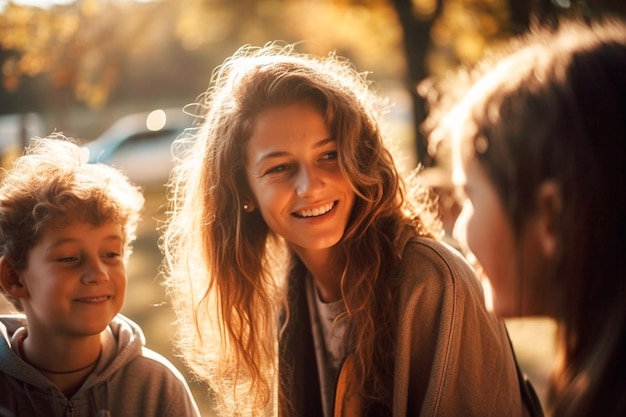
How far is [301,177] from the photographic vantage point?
2.55 metres

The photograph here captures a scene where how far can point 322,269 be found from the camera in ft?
9.09

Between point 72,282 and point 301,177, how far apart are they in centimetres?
85

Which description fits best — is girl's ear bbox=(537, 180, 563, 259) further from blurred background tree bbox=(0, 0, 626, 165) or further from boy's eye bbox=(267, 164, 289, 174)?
blurred background tree bbox=(0, 0, 626, 165)

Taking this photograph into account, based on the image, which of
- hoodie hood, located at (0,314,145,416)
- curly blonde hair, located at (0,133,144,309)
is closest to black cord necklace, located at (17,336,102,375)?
hoodie hood, located at (0,314,145,416)

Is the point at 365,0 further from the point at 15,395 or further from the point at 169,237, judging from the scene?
the point at 15,395

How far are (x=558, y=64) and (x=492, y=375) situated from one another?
3.68 feet

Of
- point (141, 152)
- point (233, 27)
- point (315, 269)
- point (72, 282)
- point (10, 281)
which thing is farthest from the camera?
point (141, 152)

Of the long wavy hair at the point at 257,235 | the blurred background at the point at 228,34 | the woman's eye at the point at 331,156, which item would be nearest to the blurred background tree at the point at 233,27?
the blurred background at the point at 228,34

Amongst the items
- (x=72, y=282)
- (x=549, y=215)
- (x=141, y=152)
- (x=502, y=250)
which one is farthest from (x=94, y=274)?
(x=141, y=152)

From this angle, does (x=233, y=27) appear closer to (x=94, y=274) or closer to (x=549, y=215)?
(x=94, y=274)

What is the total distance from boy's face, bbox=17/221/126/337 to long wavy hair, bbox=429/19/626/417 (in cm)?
137

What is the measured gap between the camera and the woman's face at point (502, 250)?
1.66m

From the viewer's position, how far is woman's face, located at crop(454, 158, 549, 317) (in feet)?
5.44

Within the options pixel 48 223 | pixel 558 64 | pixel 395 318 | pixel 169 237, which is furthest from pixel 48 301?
pixel 558 64
